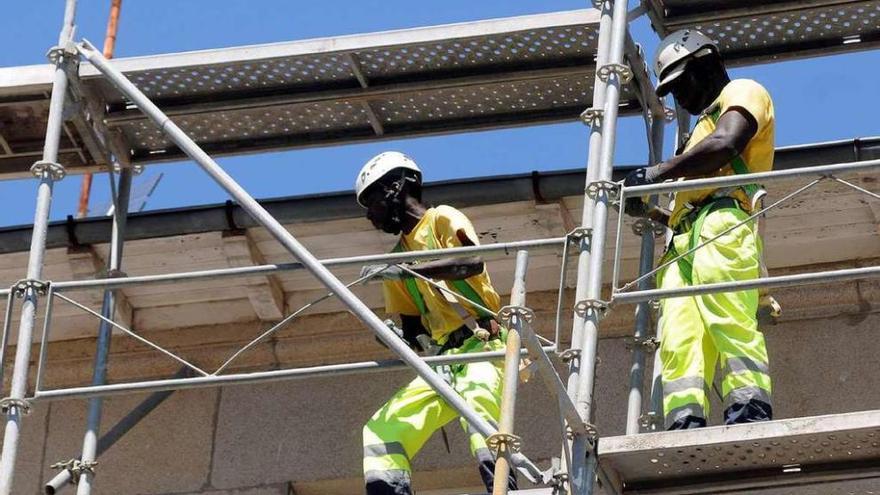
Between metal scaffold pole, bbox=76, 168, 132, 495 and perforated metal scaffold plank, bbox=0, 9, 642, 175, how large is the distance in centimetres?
48

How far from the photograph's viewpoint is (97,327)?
13.5m

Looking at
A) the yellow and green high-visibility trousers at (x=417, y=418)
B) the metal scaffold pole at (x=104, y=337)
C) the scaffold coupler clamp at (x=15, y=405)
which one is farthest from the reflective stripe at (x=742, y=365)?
the scaffold coupler clamp at (x=15, y=405)

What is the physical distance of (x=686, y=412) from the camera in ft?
34.0

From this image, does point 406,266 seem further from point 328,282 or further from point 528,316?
point 528,316

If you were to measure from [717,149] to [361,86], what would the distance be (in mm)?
2476

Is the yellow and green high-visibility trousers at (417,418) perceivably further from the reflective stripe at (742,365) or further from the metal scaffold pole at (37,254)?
the metal scaffold pole at (37,254)

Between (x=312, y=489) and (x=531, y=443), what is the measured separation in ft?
4.24

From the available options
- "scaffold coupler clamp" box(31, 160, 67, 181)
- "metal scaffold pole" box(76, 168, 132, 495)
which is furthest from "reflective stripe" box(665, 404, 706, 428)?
"scaffold coupler clamp" box(31, 160, 67, 181)

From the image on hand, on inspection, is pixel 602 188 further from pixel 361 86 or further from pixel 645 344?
pixel 361 86

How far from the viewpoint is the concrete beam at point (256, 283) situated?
1276cm

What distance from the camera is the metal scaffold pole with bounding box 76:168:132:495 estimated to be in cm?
1137

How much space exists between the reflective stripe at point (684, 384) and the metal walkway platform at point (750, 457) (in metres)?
0.49

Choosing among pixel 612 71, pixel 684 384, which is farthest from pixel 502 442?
pixel 612 71

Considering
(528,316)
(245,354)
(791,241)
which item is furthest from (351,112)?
(528,316)
